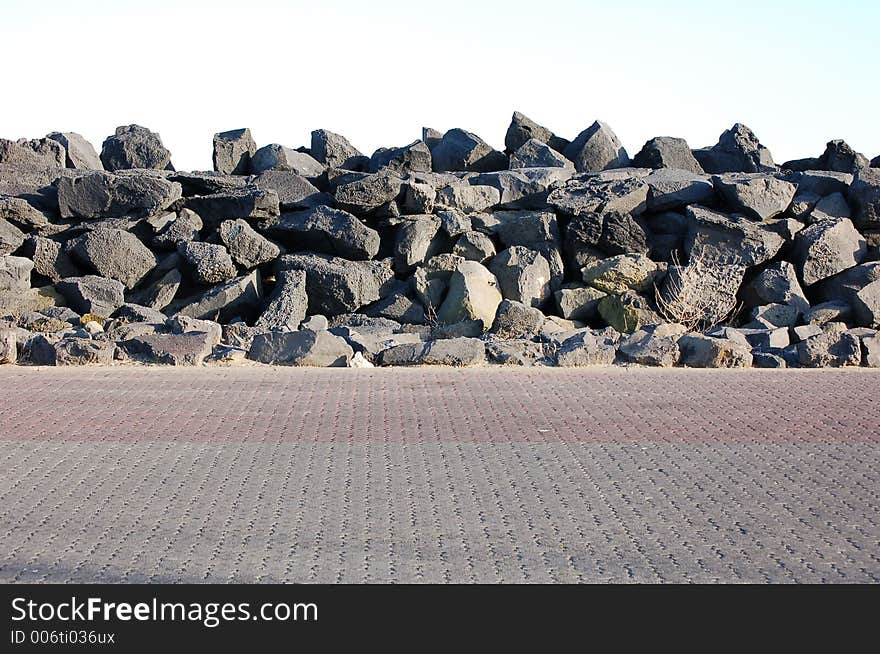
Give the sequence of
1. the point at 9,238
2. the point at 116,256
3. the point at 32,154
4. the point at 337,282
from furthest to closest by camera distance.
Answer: the point at 32,154 → the point at 9,238 → the point at 116,256 → the point at 337,282

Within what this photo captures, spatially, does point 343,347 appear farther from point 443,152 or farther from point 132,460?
point 443,152

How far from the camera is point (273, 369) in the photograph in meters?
12.9

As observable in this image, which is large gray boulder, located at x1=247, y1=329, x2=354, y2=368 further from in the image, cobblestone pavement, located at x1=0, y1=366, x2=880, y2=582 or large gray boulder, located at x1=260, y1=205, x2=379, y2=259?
large gray boulder, located at x1=260, y1=205, x2=379, y2=259

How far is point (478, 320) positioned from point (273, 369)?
12.0ft

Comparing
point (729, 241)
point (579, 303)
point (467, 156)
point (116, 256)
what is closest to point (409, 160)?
point (467, 156)

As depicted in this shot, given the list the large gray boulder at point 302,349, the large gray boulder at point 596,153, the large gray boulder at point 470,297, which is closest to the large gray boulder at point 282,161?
the large gray boulder at point 470,297

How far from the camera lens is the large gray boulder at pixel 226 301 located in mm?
16125

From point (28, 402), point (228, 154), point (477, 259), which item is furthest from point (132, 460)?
point (228, 154)

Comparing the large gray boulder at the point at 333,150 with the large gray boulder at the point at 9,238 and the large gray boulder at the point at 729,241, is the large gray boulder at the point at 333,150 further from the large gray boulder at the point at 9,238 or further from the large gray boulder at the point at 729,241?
the large gray boulder at the point at 729,241

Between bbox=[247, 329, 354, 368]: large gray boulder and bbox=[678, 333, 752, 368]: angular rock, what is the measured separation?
14.0ft

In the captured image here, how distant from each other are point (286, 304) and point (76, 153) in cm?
793

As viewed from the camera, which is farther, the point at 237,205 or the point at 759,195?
the point at 237,205

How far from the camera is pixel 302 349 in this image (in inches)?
526

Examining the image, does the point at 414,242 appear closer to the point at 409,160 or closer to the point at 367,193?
the point at 367,193
